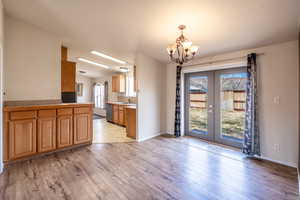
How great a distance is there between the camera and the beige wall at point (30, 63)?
3.11 meters

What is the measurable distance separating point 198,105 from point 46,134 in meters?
4.00

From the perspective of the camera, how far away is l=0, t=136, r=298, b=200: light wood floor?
1.98 m

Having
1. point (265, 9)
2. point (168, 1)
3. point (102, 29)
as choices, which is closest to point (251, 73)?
point (265, 9)

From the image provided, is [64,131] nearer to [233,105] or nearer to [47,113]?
[47,113]

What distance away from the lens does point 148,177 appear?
7.84ft

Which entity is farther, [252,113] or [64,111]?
[64,111]

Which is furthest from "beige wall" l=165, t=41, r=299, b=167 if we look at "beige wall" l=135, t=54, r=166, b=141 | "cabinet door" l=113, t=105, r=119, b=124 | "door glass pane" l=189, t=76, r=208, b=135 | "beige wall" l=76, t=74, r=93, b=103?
"beige wall" l=76, t=74, r=93, b=103

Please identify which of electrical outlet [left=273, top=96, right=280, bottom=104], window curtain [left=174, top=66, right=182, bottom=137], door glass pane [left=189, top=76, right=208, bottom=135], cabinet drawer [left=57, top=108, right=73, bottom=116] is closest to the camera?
electrical outlet [left=273, top=96, right=280, bottom=104]

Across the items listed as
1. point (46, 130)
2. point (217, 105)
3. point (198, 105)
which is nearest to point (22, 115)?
point (46, 130)

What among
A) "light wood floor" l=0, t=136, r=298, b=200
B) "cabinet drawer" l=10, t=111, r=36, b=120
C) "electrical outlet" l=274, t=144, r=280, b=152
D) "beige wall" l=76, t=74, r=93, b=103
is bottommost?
"light wood floor" l=0, t=136, r=298, b=200

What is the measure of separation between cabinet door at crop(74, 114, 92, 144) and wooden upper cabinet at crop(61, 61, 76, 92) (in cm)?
110

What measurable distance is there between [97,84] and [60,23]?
6352 mm

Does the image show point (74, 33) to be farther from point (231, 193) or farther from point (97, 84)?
point (97, 84)

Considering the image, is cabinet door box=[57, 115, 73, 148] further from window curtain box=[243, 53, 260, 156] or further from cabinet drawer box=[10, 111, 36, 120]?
window curtain box=[243, 53, 260, 156]
